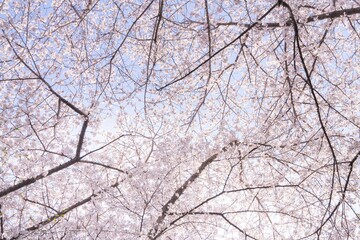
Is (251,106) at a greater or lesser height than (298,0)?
greater

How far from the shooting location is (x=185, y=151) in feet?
25.3

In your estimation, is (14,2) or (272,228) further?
(272,228)

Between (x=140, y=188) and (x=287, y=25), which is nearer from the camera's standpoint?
(x=287, y=25)

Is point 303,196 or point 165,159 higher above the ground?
point 165,159

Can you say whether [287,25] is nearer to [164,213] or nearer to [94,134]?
[164,213]

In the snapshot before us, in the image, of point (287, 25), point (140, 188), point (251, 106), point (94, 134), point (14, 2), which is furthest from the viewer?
point (94, 134)

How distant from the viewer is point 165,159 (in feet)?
25.0

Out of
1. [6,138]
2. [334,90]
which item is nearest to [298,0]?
[334,90]

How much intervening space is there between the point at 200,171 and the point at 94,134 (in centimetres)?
238

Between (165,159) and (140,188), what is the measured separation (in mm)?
956

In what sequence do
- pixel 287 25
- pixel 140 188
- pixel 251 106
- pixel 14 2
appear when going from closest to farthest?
Result: pixel 287 25 < pixel 14 2 < pixel 140 188 < pixel 251 106

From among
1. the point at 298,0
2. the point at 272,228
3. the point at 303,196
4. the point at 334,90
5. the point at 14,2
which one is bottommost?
the point at 272,228

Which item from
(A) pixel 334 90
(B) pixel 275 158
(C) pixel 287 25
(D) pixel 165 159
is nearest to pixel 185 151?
(D) pixel 165 159

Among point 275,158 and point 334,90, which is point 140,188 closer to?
point 275,158
